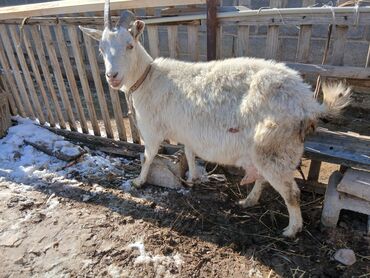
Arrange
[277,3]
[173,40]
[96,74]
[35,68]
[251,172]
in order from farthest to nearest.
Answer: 1. [277,3]
2. [35,68]
3. [96,74]
4. [173,40]
5. [251,172]

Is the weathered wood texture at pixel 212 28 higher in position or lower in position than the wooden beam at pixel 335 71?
higher

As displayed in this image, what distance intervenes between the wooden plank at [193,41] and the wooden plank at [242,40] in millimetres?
461

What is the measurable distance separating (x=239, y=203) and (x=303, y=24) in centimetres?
192

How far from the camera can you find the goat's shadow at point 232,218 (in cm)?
314

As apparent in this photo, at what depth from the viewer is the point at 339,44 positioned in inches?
129

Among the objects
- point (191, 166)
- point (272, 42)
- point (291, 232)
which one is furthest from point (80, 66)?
point (291, 232)

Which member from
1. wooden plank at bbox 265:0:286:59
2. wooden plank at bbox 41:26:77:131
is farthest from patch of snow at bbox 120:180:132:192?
wooden plank at bbox 265:0:286:59

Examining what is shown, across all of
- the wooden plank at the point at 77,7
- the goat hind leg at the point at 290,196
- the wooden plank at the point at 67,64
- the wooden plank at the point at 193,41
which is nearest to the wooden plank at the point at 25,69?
the wooden plank at the point at 77,7

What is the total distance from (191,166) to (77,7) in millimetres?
2319

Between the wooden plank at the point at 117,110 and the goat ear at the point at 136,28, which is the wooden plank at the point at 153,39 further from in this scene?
the wooden plank at the point at 117,110

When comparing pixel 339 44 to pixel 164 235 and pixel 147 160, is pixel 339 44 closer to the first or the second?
pixel 147 160

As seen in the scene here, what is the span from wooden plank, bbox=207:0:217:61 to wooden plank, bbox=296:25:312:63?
865mm

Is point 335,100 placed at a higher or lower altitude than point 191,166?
higher

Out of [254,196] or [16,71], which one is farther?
[16,71]
